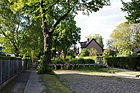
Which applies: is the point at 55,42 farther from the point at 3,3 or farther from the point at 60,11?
the point at 60,11

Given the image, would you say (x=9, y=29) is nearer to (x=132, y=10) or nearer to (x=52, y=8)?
(x=52, y=8)

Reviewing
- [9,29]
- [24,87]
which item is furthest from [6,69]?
[9,29]

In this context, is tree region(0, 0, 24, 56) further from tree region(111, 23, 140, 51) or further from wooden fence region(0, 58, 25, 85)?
tree region(111, 23, 140, 51)

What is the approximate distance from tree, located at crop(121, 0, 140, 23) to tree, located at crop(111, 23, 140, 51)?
99.5 feet

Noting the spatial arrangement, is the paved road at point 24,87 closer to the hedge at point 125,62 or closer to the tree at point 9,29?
the hedge at point 125,62

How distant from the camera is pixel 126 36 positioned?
47.2 m

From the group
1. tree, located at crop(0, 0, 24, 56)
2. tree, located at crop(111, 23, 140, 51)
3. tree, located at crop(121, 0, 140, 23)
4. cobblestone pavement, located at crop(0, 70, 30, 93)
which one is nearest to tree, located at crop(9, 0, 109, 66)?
tree, located at crop(121, 0, 140, 23)

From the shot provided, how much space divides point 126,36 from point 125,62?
79.5 feet

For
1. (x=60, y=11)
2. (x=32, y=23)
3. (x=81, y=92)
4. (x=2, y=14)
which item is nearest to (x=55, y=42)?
(x=32, y=23)

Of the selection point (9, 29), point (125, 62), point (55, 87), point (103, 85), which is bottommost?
point (103, 85)

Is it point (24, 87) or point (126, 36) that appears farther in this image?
point (126, 36)

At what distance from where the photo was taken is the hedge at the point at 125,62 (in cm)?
2292

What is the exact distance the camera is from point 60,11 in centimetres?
1822

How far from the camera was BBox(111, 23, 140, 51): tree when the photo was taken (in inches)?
1795
